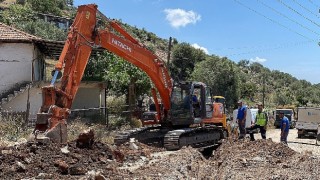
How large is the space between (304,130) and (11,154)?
20747 millimetres

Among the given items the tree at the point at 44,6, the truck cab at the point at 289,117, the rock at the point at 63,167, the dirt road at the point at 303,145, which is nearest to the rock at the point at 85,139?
the rock at the point at 63,167

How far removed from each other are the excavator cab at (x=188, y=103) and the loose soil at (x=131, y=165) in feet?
9.18

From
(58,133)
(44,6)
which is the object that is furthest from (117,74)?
(44,6)

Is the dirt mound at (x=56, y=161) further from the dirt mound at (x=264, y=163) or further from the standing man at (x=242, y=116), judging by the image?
the standing man at (x=242, y=116)

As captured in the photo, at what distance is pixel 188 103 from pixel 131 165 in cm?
498

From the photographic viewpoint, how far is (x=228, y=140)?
52.4 ft

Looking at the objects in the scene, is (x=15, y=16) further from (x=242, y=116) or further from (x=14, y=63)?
(x=242, y=116)

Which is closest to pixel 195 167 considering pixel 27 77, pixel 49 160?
pixel 49 160

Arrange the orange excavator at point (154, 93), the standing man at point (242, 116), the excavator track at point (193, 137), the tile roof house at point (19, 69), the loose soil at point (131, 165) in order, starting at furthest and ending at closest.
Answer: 1. the tile roof house at point (19, 69)
2. the standing man at point (242, 116)
3. the excavator track at point (193, 137)
4. the orange excavator at point (154, 93)
5. the loose soil at point (131, 165)

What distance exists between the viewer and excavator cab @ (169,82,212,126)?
14.7m

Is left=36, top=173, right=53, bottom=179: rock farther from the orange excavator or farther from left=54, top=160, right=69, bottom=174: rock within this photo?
the orange excavator

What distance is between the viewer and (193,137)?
14430mm

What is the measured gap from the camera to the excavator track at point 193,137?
13578mm

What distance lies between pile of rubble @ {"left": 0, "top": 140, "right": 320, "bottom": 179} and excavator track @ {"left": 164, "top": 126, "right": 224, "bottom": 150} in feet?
4.89
